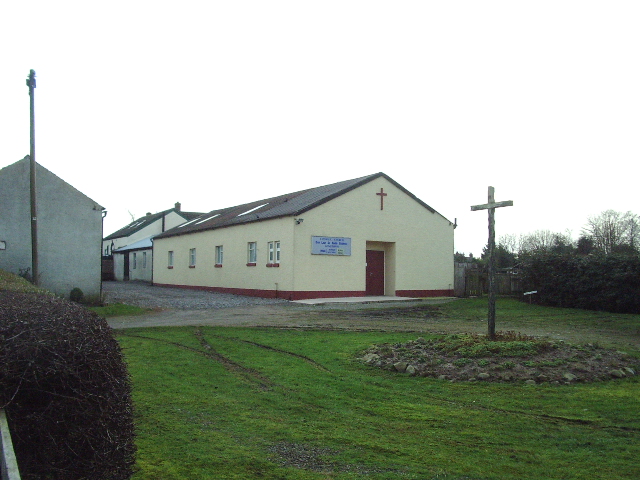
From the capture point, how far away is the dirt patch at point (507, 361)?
7.99m

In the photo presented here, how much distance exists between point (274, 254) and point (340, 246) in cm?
308

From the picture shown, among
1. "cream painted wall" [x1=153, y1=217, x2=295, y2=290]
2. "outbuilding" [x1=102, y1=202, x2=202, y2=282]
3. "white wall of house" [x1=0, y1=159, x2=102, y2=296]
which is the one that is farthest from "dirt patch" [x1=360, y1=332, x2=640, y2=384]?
"outbuilding" [x1=102, y1=202, x2=202, y2=282]

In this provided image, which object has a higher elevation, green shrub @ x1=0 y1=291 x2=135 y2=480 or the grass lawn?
green shrub @ x1=0 y1=291 x2=135 y2=480

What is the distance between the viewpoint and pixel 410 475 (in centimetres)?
455

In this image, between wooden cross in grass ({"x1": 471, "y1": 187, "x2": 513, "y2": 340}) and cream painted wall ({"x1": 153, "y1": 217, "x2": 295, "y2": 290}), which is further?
cream painted wall ({"x1": 153, "y1": 217, "x2": 295, "y2": 290})

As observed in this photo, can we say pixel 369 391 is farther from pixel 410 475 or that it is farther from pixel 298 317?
pixel 298 317

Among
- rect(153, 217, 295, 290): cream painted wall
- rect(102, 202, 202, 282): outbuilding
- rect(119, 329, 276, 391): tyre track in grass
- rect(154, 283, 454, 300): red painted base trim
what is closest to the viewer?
rect(119, 329, 276, 391): tyre track in grass

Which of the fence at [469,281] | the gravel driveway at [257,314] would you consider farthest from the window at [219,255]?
the fence at [469,281]

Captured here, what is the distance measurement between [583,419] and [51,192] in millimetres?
21882

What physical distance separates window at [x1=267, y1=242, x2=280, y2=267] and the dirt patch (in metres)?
16.0

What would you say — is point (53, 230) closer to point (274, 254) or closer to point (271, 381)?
point (274, 254)

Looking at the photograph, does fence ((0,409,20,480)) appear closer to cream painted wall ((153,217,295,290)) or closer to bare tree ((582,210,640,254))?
cream painted wall ((153,217,295,290))

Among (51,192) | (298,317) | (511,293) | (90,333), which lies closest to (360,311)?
(298,317)

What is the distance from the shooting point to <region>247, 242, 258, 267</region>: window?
91.2ft
